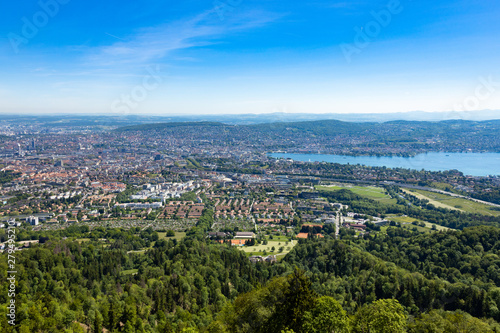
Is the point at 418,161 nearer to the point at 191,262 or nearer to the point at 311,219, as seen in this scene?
the point at 311,219

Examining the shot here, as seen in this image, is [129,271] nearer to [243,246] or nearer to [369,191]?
[243,246]

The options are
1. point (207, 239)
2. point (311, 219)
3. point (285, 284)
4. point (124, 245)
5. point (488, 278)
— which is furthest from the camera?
point (311, 219)

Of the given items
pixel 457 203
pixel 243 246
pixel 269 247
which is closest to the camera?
pixel 269 247

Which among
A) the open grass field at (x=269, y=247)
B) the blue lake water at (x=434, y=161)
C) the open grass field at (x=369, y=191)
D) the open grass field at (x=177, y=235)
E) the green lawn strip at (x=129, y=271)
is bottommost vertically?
the open grass field at (x=269, y=247)

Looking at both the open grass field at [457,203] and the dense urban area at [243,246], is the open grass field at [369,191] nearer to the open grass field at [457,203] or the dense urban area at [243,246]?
the dense urban area at [243,246]

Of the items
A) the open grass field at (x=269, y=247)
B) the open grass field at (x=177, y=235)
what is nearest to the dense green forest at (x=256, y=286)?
the open grass field at (x=177, y=235)

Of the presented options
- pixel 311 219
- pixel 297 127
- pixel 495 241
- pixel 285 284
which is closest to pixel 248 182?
pixel 311 219

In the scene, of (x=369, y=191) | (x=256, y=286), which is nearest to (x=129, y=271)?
(x=256, y=286)
